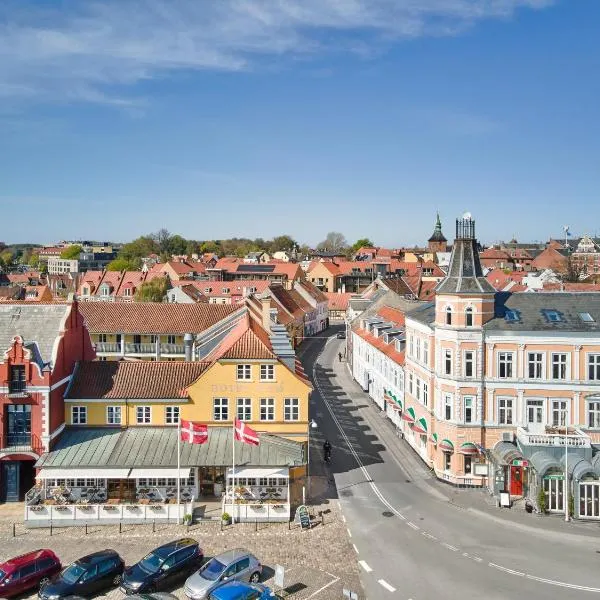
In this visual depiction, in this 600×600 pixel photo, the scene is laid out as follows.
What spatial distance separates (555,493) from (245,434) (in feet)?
53.4

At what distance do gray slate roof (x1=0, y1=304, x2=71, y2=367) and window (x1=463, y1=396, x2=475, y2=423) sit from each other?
23458mm

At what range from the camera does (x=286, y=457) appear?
109 feet

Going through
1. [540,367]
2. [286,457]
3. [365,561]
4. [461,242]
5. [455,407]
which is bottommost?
[365,561]

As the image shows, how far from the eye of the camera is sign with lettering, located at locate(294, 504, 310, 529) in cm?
3053

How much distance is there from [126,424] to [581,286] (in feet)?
247

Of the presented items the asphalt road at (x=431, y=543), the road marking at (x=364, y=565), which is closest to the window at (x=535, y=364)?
the asphalt road at (x=431, y=543)

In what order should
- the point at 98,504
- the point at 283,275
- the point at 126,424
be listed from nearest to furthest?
the point at 98,504
the point at 126,424
the point at 283,275

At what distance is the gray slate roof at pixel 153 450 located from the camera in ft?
107

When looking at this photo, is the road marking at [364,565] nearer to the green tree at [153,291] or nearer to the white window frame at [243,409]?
the white window frame at [243,409]

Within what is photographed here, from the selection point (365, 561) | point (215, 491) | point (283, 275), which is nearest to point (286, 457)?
point (215, 491)

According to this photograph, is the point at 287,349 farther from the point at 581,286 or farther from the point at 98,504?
the point at 581,286

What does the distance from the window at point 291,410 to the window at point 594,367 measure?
54.1 feet

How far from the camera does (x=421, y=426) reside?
40500mm

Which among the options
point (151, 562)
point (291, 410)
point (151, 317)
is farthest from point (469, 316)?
point (151, 317)
